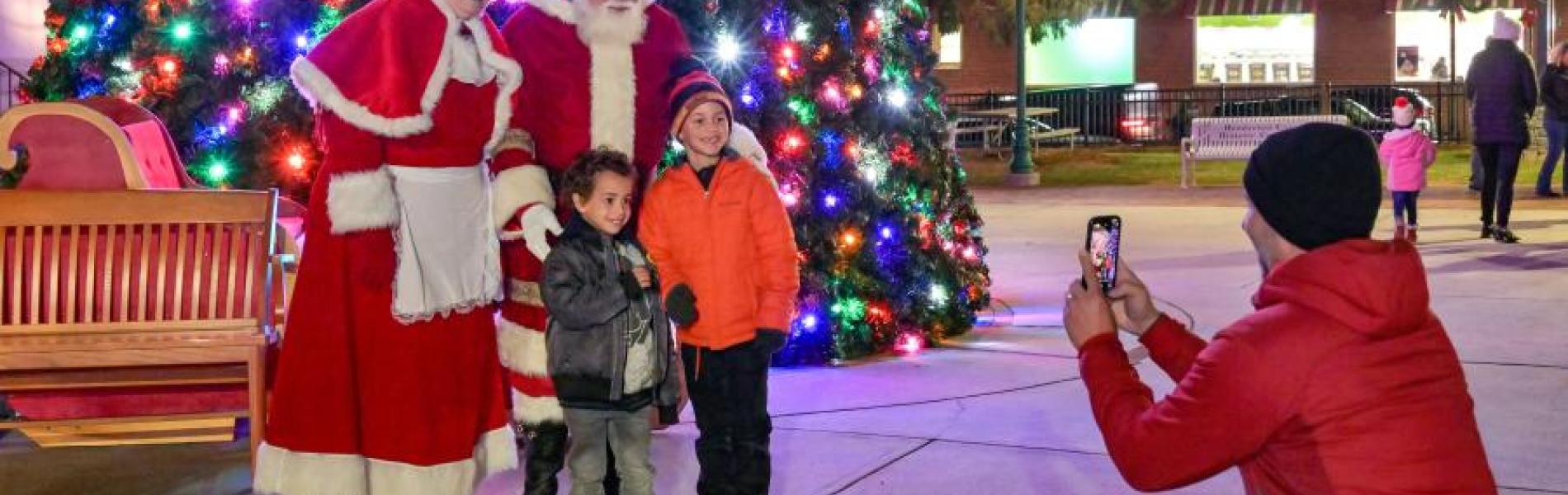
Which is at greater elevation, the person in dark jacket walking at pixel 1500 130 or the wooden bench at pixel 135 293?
the person in dark jacket walking at pixel 1500 130

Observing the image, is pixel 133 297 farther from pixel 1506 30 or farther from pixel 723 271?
pixel 1506 30

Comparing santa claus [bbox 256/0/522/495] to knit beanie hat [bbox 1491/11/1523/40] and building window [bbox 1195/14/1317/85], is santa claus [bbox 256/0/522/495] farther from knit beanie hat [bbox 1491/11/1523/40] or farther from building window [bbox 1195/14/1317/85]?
building window [bbox 1195/14/1317/85]

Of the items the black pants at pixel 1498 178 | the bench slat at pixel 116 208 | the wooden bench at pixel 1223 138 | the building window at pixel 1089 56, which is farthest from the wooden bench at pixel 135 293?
the building window at pixel 1089 56

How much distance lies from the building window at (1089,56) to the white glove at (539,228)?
111ft

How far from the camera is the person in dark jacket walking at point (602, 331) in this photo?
4.90m

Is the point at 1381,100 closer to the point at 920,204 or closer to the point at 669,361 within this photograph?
the point at 920,204

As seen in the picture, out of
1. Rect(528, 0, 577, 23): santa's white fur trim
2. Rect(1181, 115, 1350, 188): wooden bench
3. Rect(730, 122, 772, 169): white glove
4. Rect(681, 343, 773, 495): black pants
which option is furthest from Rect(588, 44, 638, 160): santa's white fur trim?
Rect(1181, 115, 1350, 188): wooden bench

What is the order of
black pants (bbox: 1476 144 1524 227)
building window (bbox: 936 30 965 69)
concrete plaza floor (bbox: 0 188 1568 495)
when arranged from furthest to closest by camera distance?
building window (bbox: 936 30 965 69) < black pants (bbox: 1476 144 1524 227) < concrete plaza floor (bbox: 0 188 1568 495)

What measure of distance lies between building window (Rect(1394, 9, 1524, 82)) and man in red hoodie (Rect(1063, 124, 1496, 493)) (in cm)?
→ 3611

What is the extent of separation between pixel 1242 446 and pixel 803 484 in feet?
10.7

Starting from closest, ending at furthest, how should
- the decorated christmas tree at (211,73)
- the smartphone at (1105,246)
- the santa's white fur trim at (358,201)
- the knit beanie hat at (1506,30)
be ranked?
the smartphone at (1105,246) < the santa's white fur trim at (358,201) < the decorated christmas tree at (211,73) < the knit beanie hat at (1506,30)

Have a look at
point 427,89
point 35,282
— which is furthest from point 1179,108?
point 427,89

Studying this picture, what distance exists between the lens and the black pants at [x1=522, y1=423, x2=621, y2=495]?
5246 millimetres

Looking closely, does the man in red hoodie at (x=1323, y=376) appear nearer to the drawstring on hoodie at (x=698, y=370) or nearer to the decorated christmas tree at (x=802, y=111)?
the drawstring on hoodie at (x=698, y=370)
